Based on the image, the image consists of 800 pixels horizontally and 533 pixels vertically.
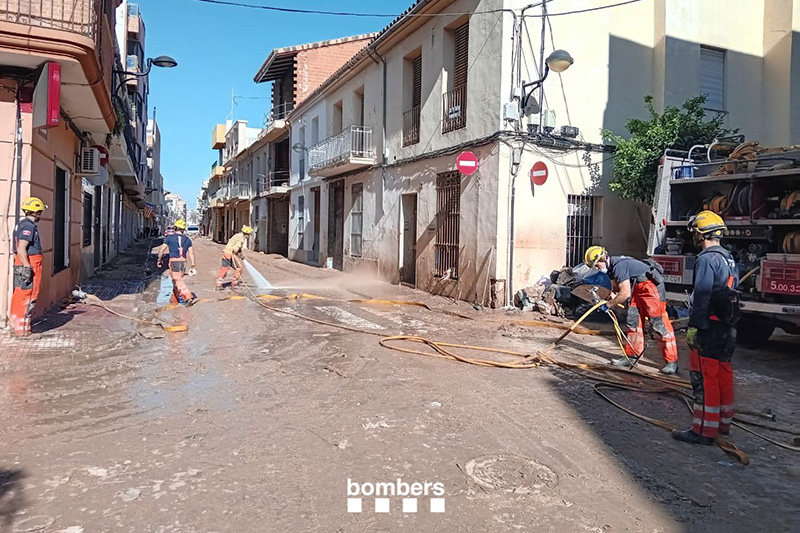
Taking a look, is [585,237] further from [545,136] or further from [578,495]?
[578,495]

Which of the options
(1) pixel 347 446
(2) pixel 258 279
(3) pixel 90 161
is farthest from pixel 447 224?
(1) pixel 347 446

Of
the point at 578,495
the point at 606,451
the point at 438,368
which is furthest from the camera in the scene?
the point at 438,368

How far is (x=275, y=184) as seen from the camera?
30.1 metres

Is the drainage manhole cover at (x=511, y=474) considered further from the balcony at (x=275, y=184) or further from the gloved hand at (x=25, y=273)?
the balcony at (x=275, y=184)

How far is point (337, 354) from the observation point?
6930mm

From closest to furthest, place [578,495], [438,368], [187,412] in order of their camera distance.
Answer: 1. [578,495]
2. [187,412]
3. [438,368]

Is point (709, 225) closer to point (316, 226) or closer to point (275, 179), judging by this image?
point (316, 226)

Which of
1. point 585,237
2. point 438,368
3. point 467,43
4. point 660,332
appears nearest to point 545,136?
point 585,237

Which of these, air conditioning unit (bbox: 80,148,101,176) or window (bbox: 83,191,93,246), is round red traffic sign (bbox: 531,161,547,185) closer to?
air conditioning unit (bbox: 80,148,101,176)

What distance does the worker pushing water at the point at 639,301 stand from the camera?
648cm

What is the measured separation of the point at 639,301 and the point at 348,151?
488 inches

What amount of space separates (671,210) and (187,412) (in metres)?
7.79

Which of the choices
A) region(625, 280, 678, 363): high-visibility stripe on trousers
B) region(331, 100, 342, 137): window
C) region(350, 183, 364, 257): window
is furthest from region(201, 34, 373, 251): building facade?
region(625, 280, 678, 363): high-visibility stripe on trousers

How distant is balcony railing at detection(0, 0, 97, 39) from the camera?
6.68m
